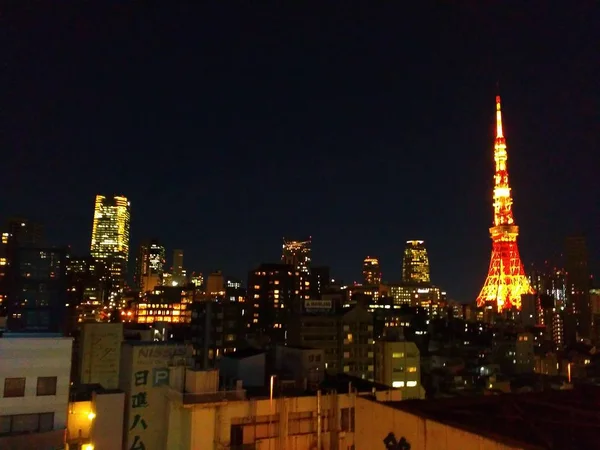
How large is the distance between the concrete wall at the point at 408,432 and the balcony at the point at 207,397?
25.8 feet

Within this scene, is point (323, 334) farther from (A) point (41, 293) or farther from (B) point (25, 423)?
(B) point (25, 423)

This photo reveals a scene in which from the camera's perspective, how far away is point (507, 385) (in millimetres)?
39469

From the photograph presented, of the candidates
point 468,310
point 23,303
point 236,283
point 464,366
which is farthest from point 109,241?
point 464,366

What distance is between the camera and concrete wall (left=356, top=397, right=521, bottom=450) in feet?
20.0

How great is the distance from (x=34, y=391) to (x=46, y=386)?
0.35 meters

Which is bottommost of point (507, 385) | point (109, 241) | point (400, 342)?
point (507, 385)

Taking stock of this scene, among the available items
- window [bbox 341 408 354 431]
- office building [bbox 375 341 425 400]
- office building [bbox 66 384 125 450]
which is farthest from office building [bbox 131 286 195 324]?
window [bbox 341 408 354 431]

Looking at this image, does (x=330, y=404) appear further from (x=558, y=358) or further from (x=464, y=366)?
(x=558, y=358)

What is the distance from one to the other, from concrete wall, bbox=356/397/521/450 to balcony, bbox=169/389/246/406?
7.88 metres

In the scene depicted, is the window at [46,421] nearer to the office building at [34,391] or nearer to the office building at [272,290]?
the office building at [34,391]

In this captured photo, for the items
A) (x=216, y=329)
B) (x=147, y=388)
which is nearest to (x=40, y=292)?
(x=216, y=329)

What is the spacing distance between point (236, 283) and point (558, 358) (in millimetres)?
106121

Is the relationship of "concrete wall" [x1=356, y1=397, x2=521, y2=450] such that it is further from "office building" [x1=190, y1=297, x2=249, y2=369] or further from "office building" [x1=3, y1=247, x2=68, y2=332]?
"office building" [x1=190, y1=297, x2=249, y2=369]

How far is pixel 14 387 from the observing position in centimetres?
1534
